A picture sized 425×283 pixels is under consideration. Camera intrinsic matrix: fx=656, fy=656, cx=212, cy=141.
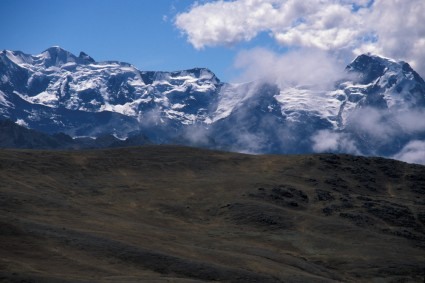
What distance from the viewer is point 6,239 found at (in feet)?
311

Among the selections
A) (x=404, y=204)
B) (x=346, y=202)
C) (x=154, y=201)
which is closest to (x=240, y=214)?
(x=154, y=201)

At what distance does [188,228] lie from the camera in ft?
482

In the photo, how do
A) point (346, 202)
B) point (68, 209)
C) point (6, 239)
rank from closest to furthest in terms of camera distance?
point (6, 239), point (68, 209), point (346, 202)

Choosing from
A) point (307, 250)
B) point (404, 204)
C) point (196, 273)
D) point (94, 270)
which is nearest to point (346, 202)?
point (404, 204)

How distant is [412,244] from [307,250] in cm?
3266

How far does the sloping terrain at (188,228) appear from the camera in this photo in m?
95.7

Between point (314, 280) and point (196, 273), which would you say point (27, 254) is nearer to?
point (196, 273)

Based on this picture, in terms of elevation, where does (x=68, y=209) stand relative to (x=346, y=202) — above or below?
below

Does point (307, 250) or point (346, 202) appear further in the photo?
point (346, 202)

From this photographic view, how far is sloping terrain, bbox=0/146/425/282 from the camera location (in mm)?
95688

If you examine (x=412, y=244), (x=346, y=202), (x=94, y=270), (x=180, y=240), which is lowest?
(x=94, y=270)

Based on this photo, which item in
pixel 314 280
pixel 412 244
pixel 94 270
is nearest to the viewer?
pixel 94 270

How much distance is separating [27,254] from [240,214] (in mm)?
81289

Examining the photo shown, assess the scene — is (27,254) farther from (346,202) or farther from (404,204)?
(404,204)
